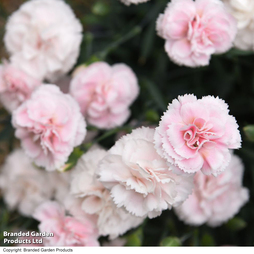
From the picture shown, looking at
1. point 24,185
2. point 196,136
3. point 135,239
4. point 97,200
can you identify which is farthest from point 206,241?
point 24,185

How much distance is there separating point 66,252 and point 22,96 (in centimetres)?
39

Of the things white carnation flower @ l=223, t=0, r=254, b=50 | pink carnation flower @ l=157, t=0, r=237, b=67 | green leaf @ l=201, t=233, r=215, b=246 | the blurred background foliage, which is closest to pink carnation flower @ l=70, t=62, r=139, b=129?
the blurred background foliage

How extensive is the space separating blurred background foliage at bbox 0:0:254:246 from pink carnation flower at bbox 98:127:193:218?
30 centimetres

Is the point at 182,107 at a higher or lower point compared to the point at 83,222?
higher

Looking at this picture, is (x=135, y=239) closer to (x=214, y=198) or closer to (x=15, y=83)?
(x=214, y=198)

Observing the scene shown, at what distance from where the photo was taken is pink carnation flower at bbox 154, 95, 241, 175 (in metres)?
0.50

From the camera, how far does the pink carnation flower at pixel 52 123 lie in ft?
2.19

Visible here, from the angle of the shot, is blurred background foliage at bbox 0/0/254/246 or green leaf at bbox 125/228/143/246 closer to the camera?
green leaf at bbox 125/228/143/246

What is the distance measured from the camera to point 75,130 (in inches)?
26.3

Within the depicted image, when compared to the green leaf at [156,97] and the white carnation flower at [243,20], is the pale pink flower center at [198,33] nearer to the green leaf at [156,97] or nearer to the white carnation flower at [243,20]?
the white carnation flower at [243,20]

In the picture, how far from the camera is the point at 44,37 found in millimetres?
791

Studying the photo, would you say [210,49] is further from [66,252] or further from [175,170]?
[66,252]

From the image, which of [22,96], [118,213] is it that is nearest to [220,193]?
[118,213]

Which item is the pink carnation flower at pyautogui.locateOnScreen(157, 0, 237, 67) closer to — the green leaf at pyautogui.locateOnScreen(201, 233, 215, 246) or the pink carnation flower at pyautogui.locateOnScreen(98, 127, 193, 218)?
the pink carnation flower at pyautogui.locateOnScreen(98, 127, 193, 218)
